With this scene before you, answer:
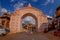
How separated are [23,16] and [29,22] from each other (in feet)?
0.73

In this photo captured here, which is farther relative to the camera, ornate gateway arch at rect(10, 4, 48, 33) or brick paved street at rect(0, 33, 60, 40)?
ornate gateway arch at rect(10, 4, 48, 33)

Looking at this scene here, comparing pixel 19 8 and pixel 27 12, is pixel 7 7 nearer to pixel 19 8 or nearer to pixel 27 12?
pixel 19 8

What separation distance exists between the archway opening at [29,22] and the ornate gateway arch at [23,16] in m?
0.03

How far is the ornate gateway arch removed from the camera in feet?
11.9

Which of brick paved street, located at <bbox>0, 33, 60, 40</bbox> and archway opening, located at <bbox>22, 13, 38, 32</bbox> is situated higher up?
archway opening, located at <bbox>22, 13, 38, 32</bbox>

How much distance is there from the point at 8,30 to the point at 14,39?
12.7 inches

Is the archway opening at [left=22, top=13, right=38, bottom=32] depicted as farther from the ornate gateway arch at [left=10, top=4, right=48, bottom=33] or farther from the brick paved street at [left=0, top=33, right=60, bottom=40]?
the brick paved street at [left=0, top=33, right=60, bottom=40]

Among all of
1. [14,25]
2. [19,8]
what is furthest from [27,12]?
[14,25]

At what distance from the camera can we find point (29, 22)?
12.1ft

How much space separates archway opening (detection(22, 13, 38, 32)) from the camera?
3.63 meters

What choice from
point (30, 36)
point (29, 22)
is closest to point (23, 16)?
point (29, 22)

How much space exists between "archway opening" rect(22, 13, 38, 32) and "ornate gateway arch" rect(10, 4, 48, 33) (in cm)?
3

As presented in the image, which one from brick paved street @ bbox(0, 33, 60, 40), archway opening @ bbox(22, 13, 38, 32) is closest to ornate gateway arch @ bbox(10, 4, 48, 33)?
archway opening @ bbox(22, 13, 38, 32)

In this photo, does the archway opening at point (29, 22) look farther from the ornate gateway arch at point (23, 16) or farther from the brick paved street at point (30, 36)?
the brick paved street at point (30, 36)
